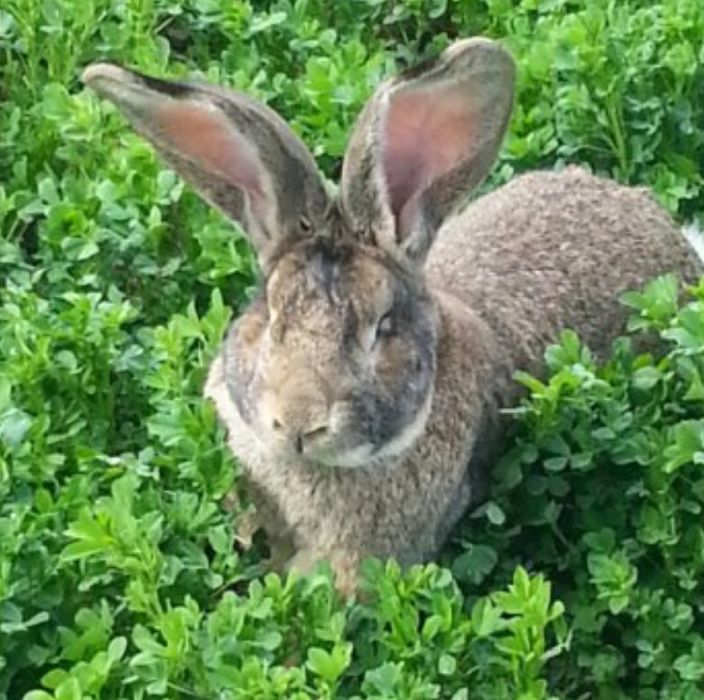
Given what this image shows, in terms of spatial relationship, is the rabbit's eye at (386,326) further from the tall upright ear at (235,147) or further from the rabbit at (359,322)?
the tall upright ear at (235,147)

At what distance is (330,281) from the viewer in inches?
206

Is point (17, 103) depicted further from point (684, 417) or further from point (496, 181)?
point (684, 417)

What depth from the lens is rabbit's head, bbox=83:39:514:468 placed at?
5.13 meters

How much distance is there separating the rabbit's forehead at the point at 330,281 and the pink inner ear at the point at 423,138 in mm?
224

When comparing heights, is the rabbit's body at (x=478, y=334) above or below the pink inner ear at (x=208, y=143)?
below

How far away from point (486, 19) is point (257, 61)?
77cm

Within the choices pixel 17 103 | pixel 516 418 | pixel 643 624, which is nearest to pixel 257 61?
pixel 17 103

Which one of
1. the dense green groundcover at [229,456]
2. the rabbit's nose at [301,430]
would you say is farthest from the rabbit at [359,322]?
the dense green groundcover at [229,456]

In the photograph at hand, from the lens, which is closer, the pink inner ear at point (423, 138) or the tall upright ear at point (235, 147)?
the tall upright ear at point (235, 147)

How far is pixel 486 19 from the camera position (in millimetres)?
7426

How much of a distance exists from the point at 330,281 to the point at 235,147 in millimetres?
394

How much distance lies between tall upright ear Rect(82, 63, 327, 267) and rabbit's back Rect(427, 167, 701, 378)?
0.68m

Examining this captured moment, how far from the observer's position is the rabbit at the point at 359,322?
517 centimetres

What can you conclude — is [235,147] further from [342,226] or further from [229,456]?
[229,456]
